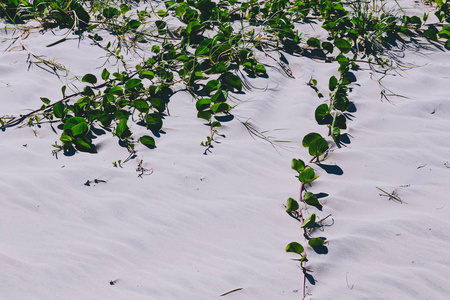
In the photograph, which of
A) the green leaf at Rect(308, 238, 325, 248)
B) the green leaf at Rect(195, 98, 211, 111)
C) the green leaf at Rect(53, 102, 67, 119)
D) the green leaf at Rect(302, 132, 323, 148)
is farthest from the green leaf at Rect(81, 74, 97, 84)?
the green leaf at Rect(308, 238, 325, 248)

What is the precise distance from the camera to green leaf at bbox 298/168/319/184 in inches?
83.5

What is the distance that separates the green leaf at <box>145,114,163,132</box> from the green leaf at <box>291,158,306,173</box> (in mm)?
747

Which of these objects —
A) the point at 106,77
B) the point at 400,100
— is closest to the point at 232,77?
the point at 106,77

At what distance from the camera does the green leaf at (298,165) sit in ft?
7.29

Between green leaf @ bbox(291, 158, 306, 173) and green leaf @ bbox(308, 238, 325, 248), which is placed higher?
green leaf @ bbox(291, 158, 306, 173)

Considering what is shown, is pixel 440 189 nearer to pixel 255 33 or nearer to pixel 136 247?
pixel 136 247

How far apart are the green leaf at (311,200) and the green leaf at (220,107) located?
80cm

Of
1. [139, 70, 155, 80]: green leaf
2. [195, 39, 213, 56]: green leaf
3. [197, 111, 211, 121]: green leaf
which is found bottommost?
[197, 111, 211, 121]: green leaf

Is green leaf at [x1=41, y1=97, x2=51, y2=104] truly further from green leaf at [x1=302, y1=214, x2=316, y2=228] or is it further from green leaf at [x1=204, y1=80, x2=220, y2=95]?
green leaf at [x1=302, y1=214, x2=316, y2=228]

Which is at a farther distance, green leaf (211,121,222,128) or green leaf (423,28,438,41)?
green leaf (423,28,438,41)

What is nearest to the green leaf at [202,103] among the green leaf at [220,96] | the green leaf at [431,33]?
the green leaf at [220,96]

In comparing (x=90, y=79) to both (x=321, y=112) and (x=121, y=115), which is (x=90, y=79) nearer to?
(x=121, y=115)

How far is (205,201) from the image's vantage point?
2.05 metres

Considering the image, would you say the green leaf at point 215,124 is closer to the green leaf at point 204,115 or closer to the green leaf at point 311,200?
the green leaf at point 204,115
